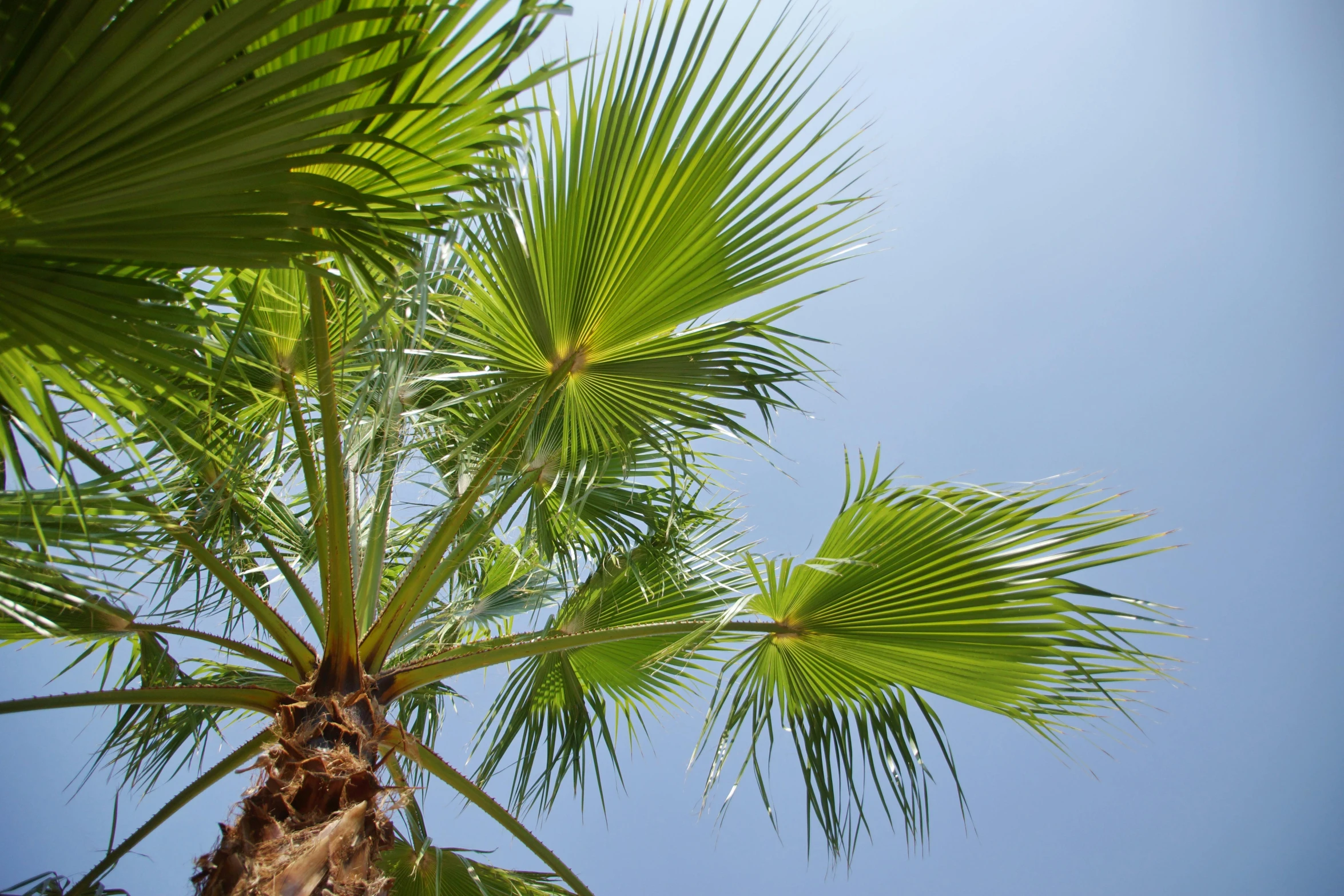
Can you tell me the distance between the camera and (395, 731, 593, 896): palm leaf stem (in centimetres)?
190

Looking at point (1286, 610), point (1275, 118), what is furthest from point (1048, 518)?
point (1286, 610)

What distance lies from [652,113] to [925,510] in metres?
1.04

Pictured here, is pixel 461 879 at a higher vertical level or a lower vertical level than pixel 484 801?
lower

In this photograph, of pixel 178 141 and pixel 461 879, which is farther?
pixel 461 879

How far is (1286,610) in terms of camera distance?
731 cm

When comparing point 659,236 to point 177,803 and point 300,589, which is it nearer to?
point 300,589

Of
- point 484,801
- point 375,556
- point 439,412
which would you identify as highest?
point 439,412

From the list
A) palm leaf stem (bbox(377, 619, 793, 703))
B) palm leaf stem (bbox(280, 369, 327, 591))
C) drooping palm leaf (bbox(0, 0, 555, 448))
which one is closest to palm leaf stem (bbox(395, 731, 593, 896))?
palm leaf stem (bbox(377, 619, 793, 703))

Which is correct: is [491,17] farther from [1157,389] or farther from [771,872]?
[771,872]

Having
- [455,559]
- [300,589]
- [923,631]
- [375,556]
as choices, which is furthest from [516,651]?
[923,631]

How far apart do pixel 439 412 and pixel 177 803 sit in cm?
116

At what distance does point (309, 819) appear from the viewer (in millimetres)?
1466

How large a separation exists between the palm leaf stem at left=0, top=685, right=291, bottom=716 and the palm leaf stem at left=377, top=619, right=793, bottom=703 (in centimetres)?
26

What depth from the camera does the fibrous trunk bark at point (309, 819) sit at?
1367mm
